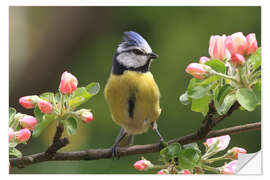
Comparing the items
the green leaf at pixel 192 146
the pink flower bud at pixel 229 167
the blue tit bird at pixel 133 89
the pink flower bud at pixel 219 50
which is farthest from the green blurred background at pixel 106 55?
the pink flower bud at pixel 219 50

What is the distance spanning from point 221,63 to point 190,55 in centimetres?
58

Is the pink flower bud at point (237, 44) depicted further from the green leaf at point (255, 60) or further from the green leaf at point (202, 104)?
the green leaf at point (202, 104)

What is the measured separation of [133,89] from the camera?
1.49m

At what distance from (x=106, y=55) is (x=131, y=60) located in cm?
18

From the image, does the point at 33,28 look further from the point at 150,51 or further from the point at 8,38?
the point at 150,51

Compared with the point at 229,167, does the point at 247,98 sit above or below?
above

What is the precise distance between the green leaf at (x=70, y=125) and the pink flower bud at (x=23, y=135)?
12 centimetres

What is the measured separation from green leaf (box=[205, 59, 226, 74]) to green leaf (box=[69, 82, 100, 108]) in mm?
376

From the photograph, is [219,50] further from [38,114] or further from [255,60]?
[38,114]

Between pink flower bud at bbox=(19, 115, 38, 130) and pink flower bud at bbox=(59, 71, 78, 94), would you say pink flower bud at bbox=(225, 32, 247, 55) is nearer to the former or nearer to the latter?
pink flower bud at bbox=(59, 71, 78, 94)

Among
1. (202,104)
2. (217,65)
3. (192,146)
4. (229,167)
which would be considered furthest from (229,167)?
(217,65)

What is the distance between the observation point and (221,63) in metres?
1.07

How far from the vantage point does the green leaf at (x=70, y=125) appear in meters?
1.19
